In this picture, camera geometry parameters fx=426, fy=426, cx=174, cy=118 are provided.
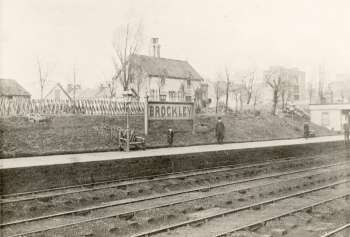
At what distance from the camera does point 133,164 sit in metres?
13.9

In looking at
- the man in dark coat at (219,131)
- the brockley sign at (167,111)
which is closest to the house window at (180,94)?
the man in dark coat at (219,131)

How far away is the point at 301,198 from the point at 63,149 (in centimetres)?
986

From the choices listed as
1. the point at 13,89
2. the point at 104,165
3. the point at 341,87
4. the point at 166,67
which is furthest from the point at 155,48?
the point at 341,87

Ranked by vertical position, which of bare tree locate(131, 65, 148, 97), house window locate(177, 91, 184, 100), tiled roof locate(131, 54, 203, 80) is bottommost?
house window locate(177, 91, 184, 100)

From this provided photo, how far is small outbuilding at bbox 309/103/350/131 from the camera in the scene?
38.1 m

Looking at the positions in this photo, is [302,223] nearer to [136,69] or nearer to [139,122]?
[139,122]

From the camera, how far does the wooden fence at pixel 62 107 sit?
1895 centimetres

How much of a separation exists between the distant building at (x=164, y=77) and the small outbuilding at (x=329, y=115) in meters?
12.5

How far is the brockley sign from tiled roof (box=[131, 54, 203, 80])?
22454mm

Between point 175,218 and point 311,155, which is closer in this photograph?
point 175,218

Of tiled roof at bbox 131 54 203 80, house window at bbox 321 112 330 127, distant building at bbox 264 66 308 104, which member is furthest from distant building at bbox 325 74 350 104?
house window at bbox 321 112 330 127

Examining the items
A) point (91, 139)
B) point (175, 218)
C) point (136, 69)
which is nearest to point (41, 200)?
point (175, 218)

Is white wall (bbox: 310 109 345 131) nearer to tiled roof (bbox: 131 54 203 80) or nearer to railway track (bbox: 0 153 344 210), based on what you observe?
tiled roof (bbox: 131 54 203 80)

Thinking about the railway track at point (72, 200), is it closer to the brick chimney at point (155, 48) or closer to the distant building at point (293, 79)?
the brick chimney at point (155, 48)
